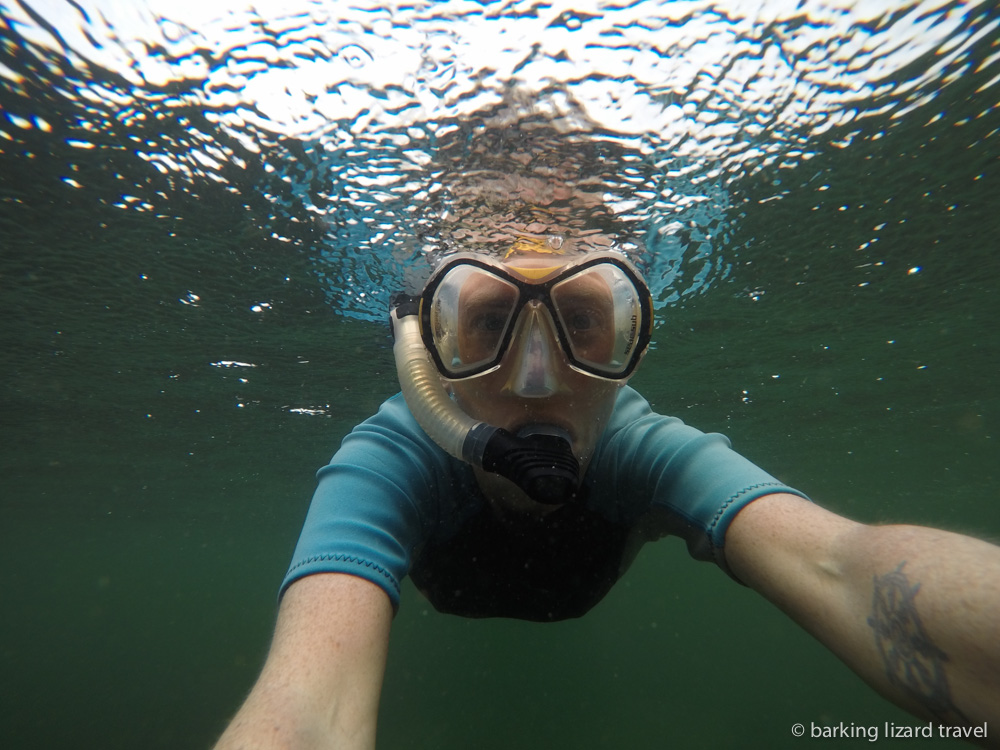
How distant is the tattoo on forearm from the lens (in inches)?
65.6

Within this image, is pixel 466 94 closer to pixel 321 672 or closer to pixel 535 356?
pixel 535 356

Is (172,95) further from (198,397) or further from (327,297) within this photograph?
(198,397)

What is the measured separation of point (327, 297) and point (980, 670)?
10411 mm

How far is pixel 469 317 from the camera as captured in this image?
3.42 meters

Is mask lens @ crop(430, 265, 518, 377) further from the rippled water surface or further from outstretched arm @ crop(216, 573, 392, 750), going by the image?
the rippled water surface

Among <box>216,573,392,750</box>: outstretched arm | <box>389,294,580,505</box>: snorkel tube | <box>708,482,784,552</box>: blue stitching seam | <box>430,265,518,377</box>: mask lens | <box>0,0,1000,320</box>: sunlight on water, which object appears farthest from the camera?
<box>0,0,1000,320</box>: sunlight on water

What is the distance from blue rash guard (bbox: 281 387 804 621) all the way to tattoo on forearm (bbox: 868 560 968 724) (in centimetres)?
88

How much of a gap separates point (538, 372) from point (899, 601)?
2033mm

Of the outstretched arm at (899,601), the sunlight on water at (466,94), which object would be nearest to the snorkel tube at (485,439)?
the outstretched arm at (899,601)

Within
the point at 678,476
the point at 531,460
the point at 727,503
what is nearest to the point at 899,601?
the point at 727,503

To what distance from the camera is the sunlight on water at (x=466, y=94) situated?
15.3ft

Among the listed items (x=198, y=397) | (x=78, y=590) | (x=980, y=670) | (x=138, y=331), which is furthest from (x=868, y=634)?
(x=78, y=590)

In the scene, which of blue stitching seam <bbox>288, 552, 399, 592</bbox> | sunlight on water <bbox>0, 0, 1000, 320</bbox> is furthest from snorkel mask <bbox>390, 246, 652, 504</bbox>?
sunlight on water <bbox>0, 0, 1000, 320</bbox>

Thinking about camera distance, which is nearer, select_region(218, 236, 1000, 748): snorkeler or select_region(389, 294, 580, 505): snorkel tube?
select_region(218, 236, 1000, 748): snorkeler
